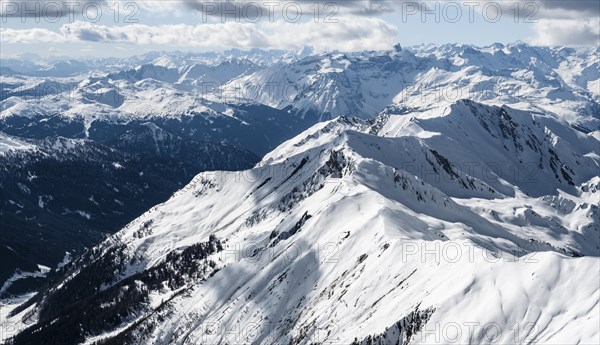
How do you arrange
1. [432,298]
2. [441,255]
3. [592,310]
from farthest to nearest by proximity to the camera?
[441,255], [432,298], [592,310]

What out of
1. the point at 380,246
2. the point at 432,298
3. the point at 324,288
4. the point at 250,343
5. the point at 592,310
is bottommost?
the point at 250,343

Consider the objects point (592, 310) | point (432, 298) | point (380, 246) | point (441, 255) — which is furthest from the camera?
point (380, 246)

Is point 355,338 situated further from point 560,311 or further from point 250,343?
point 250,343

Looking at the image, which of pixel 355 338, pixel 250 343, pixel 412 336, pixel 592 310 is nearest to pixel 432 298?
pixel 412 336

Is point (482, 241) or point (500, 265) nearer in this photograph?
point (500, 265)

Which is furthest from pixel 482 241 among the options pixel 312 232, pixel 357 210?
pixel 312 232

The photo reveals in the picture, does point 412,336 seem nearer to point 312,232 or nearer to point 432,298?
point 432,298

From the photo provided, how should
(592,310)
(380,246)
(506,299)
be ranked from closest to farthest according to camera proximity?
1. (592,310)
2. (506,299)
3. (380,246)

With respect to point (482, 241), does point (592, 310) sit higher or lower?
higher

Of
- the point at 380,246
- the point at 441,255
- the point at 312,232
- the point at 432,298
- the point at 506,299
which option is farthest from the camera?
the point at 312,232
